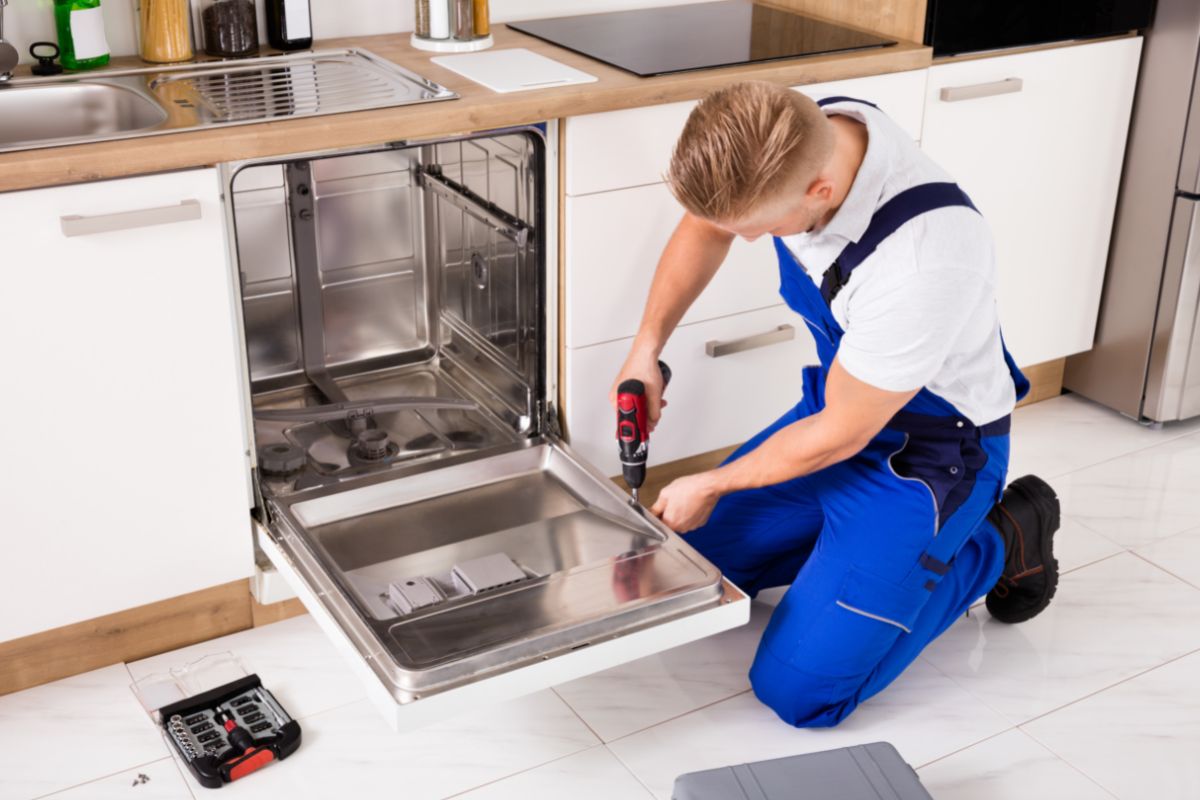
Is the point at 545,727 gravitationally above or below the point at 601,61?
below

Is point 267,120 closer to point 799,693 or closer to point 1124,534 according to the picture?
point 799,693

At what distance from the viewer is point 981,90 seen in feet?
8.04

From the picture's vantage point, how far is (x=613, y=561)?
1895mm

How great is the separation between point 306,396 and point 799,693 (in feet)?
3.59

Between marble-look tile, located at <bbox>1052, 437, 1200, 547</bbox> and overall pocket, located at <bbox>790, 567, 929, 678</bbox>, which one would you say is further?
marble-look tile, located at <bbox>1052, 437, 1200, 547</bbox>

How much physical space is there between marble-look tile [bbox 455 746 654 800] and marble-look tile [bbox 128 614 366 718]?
315mm

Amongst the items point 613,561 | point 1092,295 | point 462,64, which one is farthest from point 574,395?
point 1092,295

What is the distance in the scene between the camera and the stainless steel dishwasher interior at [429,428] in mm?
1783

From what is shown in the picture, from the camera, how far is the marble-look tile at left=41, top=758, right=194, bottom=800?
1.86 metres

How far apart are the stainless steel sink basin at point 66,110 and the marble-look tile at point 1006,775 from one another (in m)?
1.57

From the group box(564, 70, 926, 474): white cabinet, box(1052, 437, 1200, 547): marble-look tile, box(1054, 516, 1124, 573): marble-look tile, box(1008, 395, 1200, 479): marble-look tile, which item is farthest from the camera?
box(1008, 395, 1200, 479): marble-look tile

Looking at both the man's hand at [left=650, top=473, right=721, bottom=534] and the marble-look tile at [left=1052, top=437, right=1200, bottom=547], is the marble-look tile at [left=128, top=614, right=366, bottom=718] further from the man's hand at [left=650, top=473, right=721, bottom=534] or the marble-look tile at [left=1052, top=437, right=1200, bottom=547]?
the marble-look tile at [left=1052, top=437, right=1200, bottom=547]

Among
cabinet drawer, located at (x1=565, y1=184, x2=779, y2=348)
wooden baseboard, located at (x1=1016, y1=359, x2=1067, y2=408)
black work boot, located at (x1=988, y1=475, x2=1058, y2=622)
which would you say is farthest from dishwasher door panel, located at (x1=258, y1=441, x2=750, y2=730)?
wooden baseboard, located at (x1=1016, y1=359, x2=1067, y2=408)

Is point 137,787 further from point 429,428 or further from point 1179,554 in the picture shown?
point 1179,554
